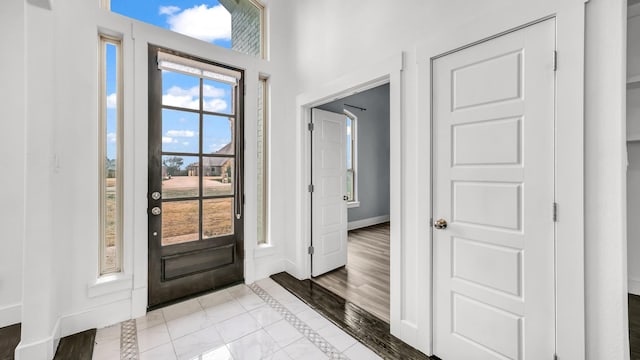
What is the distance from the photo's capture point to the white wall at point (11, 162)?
6.88 feet

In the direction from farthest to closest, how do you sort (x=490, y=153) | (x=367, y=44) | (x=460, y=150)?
(x=367, y=44), (x=460, y=150), (x=490, y=153)

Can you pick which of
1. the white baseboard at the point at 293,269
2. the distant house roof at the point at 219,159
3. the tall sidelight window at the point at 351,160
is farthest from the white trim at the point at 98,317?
the tall sidelight window at the point at 351,160

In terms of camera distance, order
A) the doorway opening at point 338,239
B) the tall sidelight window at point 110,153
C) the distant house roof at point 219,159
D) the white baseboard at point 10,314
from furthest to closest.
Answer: the doorway opening at point 338,239
the distant house roof at point 219,159
the tall sidelight window at point 110,153
the white baseboard at point 10,314

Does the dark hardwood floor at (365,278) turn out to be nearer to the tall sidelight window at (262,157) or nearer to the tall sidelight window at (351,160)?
the tall sidelight window at (262,157)

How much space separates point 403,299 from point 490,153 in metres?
1.24

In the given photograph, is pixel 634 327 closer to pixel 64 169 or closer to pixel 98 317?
pixel 98 317

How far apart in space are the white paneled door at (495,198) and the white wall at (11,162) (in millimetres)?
3373

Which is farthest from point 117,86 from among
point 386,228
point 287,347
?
point 386,228

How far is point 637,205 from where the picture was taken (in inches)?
83.4

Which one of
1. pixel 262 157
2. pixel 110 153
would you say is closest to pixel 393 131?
pixel 262 157

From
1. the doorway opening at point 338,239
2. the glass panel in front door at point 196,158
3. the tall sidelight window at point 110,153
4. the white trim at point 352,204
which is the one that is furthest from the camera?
the white trim at point 352,204

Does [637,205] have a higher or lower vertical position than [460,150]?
lower

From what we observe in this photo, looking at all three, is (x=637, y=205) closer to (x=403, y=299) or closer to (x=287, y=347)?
(x=403, y=299)

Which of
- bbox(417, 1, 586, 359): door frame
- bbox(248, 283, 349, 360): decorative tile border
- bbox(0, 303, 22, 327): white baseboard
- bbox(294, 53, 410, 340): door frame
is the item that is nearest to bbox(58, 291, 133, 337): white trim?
bbox(0, 303, 22, 327): white baseboard
